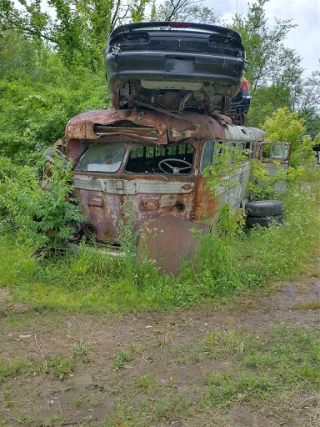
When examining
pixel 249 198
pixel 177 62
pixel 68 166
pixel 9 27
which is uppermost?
pixel 9 27

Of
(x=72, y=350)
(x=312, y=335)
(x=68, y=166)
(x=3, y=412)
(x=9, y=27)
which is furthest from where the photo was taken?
(x=9, y=27)

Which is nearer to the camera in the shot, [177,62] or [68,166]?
[177,62]

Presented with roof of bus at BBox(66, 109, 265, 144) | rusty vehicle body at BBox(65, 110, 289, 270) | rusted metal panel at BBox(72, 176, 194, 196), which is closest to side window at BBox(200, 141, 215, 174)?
rusty vehicle body at BBox(65, 110, 289, 270)

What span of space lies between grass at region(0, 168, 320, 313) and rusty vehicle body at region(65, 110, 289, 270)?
1.58ft

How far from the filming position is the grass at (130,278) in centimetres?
539

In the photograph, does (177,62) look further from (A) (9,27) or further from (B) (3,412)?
(A) (9,27)

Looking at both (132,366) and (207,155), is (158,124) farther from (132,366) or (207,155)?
(132,366)

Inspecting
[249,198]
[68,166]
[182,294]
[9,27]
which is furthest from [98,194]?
[9,27]

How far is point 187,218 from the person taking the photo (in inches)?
245

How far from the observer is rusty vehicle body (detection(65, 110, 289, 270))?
239 inches

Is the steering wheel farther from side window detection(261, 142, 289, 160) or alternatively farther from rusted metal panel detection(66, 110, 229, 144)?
side window detection(261, 142, 289, 160)

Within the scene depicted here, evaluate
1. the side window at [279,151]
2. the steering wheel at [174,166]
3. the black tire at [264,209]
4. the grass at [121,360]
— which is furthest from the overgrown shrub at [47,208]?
the side window at [279,151]

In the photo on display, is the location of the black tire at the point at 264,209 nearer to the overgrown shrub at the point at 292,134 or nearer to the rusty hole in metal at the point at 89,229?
the rusty hole in metal at the point at 89,229

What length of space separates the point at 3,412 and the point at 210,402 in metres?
1.60
